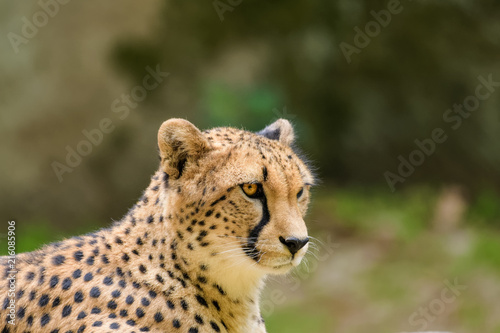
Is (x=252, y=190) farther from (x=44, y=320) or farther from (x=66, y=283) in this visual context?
(x=44, y=320)

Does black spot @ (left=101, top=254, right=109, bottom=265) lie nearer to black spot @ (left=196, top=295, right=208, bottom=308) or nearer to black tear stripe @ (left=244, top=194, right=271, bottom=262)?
black spot @ (left=196, top=295, right=208, bottom=308)

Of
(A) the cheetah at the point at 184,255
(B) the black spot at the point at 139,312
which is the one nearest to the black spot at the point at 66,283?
(A) the cheetah at the point at 184,255

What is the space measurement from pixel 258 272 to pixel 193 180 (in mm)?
586

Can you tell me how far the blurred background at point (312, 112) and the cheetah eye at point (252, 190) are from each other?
490 centimetres

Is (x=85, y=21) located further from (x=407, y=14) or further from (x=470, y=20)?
(x=470, y=20)

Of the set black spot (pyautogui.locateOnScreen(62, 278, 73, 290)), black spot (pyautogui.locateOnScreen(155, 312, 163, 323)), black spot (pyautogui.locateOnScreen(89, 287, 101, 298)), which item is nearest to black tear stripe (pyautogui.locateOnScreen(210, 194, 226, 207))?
black spot (pyautogui.locateOnScreen(155, 312, 163, 323))

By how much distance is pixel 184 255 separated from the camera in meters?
4.05

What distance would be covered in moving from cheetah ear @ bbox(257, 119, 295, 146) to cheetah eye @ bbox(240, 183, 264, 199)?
0.60 metres

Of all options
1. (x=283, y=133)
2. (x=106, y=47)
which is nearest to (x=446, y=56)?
(x=106, y=47)

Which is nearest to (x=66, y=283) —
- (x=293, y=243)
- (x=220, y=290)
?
(x=220, y=290)

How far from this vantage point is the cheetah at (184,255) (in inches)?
155

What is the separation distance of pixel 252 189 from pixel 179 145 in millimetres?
456

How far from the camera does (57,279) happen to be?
402 centimetres

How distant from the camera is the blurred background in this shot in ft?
31.4
